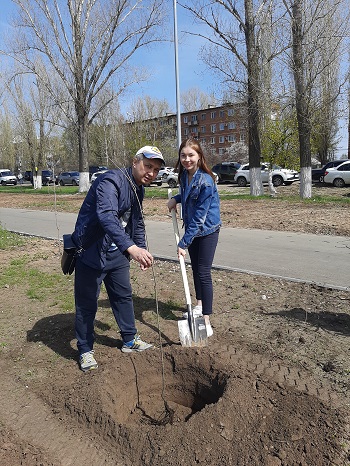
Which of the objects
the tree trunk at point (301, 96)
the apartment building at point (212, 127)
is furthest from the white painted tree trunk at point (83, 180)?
the apartment building at point (212, 127)

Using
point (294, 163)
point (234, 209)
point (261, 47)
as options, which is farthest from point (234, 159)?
point (234, 209)

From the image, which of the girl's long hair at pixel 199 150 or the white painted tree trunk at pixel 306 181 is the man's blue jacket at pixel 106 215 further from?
the white painted tree trunk at pixel 306 181

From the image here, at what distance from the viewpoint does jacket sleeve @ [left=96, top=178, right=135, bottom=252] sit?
2.81 m

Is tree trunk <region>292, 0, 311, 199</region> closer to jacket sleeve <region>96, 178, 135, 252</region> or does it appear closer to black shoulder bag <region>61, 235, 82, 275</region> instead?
black shoulder bag <region>61, 235, 82, 275</region>

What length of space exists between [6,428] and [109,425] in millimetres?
678

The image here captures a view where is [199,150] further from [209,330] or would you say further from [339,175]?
[339,175]

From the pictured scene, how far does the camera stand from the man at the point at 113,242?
9.43ft

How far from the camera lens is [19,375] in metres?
3.34

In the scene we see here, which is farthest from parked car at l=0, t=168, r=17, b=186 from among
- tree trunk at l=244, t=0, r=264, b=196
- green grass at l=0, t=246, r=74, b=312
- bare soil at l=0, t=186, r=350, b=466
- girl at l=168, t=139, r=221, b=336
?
girl at l=168, t=139, r=221, b=336

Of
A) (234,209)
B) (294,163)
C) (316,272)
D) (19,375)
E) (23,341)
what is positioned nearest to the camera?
(19,375)

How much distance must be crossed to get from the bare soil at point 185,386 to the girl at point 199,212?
554mm

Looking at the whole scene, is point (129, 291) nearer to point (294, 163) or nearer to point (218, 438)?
point (218, 438)

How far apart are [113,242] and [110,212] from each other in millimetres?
255

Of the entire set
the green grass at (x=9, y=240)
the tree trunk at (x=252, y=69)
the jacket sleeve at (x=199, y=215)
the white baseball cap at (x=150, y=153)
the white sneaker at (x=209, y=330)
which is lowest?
the white sneaker at (x=209, y=330)
